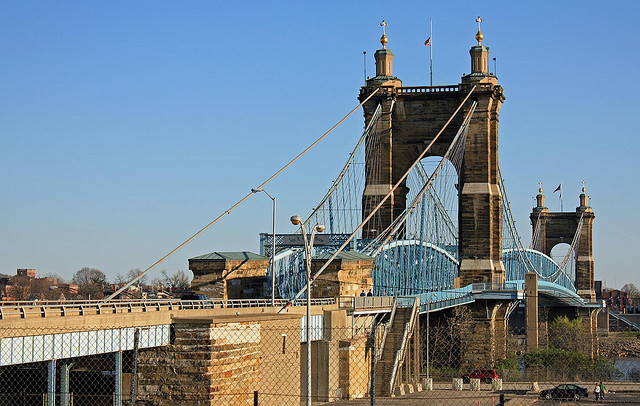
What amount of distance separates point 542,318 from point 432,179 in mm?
45788

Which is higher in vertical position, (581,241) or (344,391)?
(581,241)

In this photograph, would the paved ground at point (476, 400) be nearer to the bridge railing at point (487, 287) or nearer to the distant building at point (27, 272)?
the bridge railing at point (487, 287)

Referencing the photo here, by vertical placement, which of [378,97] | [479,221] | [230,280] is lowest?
[230,280]

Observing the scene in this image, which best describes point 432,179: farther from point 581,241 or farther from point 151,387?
point 581,241

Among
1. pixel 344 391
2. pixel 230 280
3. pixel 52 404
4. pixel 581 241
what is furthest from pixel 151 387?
pixel 581 241

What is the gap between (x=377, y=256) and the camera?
62.8m

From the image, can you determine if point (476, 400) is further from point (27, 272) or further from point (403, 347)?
point (27, 272)

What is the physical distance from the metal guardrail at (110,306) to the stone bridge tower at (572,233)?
4106 inches

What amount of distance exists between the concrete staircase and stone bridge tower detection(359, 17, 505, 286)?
19876 millimetres

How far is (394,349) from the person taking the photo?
168 feet

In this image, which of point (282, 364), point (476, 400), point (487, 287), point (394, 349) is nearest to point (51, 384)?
point (282, 364)

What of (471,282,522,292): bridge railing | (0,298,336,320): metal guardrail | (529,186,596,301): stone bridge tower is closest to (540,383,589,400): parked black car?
(0,298,336,320): metal guardrail

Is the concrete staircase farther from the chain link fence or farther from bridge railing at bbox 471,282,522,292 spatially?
bridge railing at bbox 471,282,522,292

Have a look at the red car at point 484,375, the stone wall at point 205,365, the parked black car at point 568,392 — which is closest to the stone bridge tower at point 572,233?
the red car at point 484,375
